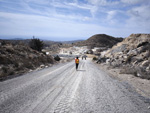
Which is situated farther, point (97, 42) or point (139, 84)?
point (97, 42)

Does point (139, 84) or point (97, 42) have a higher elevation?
point (97, 42)

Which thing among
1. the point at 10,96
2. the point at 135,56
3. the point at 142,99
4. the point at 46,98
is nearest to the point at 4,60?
the point at 10,96

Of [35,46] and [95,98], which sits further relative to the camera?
[35,46]

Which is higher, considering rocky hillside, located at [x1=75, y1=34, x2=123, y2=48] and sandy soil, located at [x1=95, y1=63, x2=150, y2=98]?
rocky hillside, located at [x1=75, y1=34, x2=123, y2=48]

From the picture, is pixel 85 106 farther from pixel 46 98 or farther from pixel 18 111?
pixel 18 111

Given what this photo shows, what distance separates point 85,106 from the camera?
15.7 feet

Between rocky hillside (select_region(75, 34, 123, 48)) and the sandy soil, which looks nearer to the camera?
the sandy soil

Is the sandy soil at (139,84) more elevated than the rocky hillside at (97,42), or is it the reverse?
the rocky hillside at (97,42)

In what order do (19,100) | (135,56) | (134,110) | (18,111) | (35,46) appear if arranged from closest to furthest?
(18,111), (134,110), (19,100), (135,56), (35,46)

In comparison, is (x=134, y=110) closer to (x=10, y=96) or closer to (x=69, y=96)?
(x=69, y=96)

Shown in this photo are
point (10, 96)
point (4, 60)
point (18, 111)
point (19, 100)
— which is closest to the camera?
point (18, 111)

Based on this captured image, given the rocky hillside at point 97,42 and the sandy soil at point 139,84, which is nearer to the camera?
the sandy soil at point 139,84

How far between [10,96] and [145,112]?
548 centimetres

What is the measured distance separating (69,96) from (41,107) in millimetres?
1534
